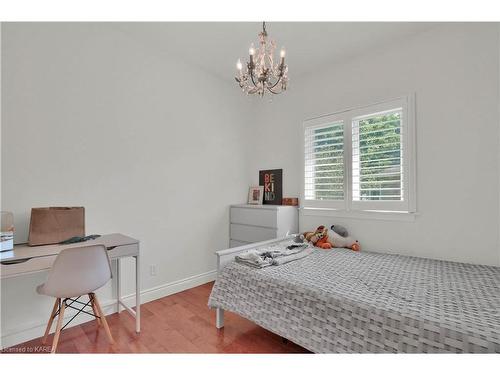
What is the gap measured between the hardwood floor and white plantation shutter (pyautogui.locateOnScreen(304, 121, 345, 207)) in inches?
62.8

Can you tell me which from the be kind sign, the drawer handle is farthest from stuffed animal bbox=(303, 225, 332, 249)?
the drawer handle

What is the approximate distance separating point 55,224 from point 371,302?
90.1 inches

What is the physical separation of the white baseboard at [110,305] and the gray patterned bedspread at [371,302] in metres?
0.97

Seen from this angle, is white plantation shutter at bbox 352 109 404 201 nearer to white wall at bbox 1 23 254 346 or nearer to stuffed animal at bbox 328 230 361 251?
stuffed animal at bbox 328 230 361 251

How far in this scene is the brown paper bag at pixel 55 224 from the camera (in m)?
1.89

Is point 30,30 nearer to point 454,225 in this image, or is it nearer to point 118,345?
point 118,345

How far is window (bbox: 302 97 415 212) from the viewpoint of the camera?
2.41 metres

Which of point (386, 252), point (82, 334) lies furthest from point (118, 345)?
point (386, 252)

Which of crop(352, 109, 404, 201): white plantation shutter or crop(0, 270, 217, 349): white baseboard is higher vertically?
crop(352, 109, 404, 201): white plantation shutter

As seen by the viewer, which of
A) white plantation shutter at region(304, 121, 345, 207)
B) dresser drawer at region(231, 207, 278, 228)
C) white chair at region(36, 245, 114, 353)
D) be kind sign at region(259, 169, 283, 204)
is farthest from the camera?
be kind sign at region(259, 169, 283, 204)

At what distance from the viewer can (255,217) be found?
10.4 feet

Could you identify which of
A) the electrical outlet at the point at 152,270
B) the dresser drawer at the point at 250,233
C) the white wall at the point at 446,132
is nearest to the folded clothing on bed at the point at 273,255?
the dresser drawer at the point at 250,233

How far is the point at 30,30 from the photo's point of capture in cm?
201

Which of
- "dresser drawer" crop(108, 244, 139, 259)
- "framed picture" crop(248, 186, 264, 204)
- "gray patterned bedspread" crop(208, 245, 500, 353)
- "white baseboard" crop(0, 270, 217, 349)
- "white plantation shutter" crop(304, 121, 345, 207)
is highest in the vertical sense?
"white plantation shutter" crop(304, 121, 345, 207)
